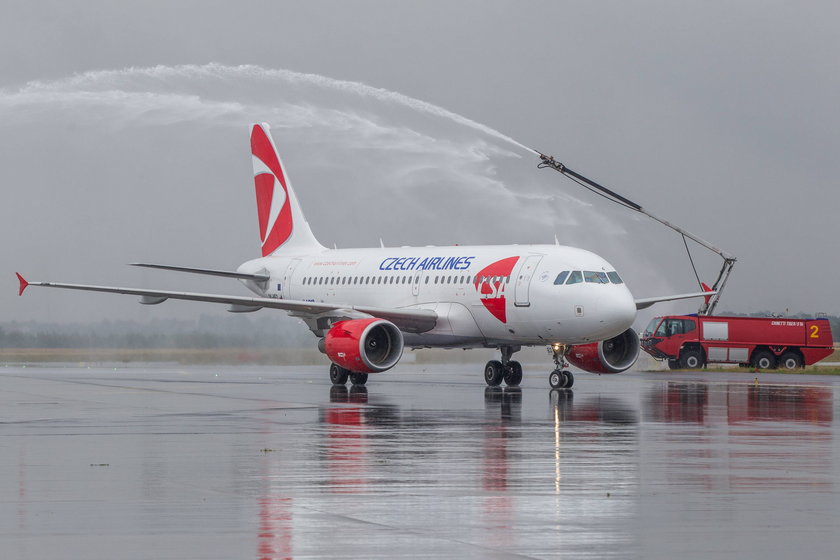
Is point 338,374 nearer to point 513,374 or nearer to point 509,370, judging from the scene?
point 509,370

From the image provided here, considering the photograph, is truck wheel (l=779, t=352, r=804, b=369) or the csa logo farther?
truck wheel (l=779, t=352, r=804, b=369)

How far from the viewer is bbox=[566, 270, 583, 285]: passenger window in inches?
1323

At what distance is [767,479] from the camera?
1360 centimetres

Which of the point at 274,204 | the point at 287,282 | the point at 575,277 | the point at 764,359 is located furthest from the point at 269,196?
the point at 764,359

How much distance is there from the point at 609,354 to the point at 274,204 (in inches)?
621

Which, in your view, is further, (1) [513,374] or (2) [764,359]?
(2) [764,359]

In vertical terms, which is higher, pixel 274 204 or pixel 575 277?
pixel 274 204

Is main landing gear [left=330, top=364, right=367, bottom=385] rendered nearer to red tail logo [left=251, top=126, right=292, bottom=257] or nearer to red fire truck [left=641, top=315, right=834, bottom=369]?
red tail logo [left=251, top=126, right=292, bottom=257]

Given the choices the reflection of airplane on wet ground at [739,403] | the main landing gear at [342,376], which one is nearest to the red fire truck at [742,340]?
the reflection of airplane on wet ground at [739,403]

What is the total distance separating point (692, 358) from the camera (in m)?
53.5

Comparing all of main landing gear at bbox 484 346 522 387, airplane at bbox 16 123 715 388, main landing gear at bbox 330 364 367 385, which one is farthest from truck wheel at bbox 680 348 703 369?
main landing gear at bbox 330 364 367 385

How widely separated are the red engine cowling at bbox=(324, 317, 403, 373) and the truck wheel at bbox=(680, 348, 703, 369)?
22079 millimetres

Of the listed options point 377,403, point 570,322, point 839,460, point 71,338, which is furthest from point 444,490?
point 71,338

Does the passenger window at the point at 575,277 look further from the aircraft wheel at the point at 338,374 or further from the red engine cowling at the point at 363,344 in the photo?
the aircraft wheel at the point at 338,374
